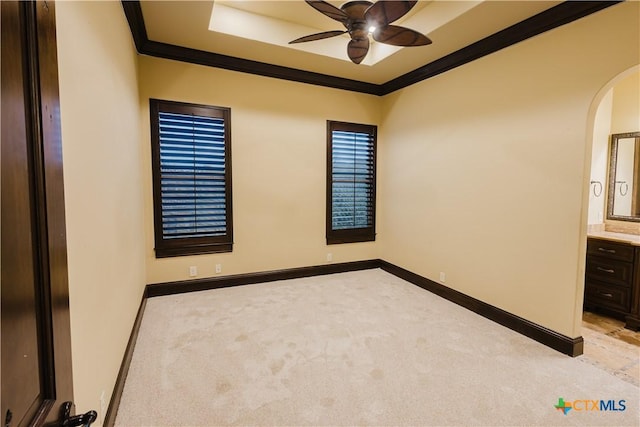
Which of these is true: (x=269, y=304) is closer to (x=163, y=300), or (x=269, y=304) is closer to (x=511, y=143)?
(x=163, y=300)

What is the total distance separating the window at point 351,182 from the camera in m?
4.66

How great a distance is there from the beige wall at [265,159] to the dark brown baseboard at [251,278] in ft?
0.25

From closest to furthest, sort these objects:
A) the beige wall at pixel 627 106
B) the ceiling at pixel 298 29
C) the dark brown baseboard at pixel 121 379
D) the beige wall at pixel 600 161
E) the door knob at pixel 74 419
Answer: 1. the door knob at pixel 74 419
2. the dark brown baseboard at pixel 121 379
3. the ceiling at pixel 298 29
4. the beige wall at pixel 627 106
5. the beige wall at pixel 600 161

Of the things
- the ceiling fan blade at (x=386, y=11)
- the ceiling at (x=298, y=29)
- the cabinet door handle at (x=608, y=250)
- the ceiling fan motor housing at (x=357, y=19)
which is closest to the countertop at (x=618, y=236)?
the cabinet door handle at (x=608, y=250)

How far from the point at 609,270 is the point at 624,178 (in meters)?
1.20

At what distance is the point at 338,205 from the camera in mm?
4750

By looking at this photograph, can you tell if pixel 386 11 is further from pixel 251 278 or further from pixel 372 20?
pixel 251 278

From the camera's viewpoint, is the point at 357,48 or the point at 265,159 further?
the point at 265,159

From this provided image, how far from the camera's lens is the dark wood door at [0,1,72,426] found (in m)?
0.50

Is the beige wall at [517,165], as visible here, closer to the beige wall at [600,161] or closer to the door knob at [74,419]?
the beige wall at [600,161]

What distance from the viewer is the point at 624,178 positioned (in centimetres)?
358

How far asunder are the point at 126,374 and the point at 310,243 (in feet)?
9.05

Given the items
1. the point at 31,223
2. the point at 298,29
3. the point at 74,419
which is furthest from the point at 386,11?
the point at 74,419

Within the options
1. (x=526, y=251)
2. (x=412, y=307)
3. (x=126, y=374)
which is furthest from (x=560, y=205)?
(x=126, y=374)
